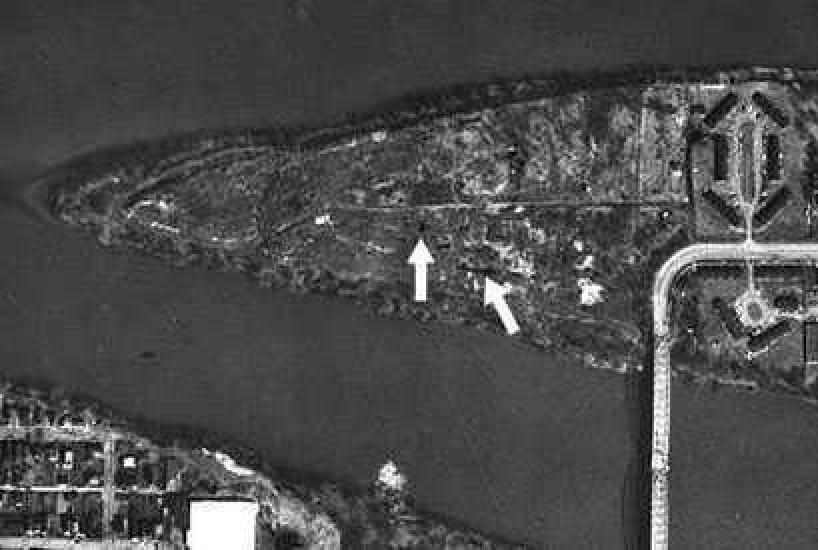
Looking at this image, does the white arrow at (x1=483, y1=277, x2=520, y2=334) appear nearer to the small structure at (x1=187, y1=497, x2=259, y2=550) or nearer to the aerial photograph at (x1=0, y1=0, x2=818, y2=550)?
the aerial photograph at (x1=0, y1=0, x2=818, y2=550)

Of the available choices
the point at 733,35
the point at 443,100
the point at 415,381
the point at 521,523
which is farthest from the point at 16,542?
the point at 733,35

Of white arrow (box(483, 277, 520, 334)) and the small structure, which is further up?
white arrow (box(483, 277, 520, 334))

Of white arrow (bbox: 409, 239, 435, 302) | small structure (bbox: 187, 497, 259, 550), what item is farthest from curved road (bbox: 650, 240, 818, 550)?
small structure (bbox: 187, 497, 259, 550)

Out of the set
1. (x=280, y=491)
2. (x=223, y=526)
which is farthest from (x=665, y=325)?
(x=223, y=526)

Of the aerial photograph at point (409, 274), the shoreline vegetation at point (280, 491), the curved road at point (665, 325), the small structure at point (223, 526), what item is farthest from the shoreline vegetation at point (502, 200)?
the small structure at point (223, 526)

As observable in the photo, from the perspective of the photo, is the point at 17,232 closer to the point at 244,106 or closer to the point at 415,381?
the point at 244,106
